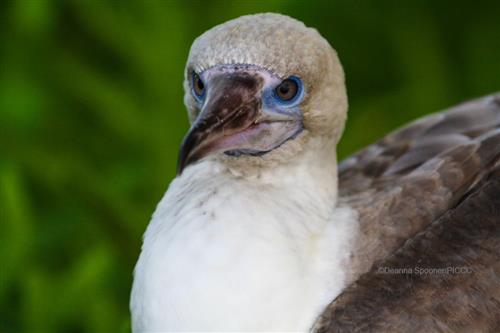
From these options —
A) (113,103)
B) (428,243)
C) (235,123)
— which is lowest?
(428,243)

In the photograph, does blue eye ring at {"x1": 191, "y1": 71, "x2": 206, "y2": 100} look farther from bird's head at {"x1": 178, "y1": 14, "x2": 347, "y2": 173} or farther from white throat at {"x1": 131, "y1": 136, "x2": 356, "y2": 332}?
white throat at {"x1": 131, "y1": 136, "x2": 356, "y2": 332}

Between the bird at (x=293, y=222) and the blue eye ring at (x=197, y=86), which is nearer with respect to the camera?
the bird at (x=293, y=222)

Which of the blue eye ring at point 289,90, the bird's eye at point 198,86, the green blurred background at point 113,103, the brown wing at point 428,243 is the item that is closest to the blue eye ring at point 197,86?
the bird's eye at point 198,86

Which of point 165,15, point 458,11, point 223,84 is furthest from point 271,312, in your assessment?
point 458,11

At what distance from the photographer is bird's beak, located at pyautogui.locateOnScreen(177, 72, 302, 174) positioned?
2393mm

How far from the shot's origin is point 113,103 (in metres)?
4.07

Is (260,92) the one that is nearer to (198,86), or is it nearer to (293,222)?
(198,86)

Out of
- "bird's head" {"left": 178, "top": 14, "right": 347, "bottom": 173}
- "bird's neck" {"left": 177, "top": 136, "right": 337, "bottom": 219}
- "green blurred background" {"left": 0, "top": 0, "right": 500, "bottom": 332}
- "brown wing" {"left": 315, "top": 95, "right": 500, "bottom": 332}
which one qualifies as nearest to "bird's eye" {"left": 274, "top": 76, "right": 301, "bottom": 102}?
"bird's head" {"left": 178, "top": 14, "right": 347, "bottom": 173}

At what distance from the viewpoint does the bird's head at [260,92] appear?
8.06ft

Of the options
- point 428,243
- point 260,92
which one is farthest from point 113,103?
point 428,243

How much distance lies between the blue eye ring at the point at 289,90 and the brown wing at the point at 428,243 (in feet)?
1.13

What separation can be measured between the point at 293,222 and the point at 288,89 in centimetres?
31

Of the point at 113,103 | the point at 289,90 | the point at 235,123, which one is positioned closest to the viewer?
the point at 235,123

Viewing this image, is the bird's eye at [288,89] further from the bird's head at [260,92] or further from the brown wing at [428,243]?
the brown wing at [428,243]
